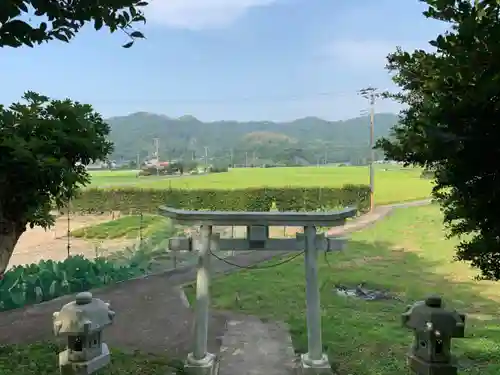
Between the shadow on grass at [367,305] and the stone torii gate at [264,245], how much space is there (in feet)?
1.45

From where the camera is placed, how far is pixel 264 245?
390 centimetres

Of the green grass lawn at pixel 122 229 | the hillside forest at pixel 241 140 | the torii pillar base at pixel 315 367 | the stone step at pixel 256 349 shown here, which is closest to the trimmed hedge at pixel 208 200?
the green grass lawn at pixel 122 229

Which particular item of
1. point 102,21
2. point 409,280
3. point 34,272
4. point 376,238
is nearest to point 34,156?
point 102,21

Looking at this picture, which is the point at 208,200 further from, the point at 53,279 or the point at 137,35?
the point at 137,35

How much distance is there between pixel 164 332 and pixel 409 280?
4.49m

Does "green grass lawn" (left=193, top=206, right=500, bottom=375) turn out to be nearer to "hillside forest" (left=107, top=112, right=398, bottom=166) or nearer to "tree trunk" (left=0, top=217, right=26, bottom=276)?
"tree trunk" (left=0, top=217, right=26, bottom=276)

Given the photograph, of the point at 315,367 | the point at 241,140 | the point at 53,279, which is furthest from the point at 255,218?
the point at 241,140

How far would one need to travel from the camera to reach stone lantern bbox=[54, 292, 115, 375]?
2.61 metres

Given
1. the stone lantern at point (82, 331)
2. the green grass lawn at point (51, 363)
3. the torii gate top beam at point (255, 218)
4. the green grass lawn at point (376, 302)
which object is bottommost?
the green grass lawn at point (376, 302)

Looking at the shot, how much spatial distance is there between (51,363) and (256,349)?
1.88m

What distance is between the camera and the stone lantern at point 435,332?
2379 millimetres

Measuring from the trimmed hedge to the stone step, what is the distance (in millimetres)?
11790

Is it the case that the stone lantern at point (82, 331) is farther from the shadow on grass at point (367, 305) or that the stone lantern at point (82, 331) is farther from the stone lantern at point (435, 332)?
the shadow on grass at point (367, 305)

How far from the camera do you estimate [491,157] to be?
1.38 meters
